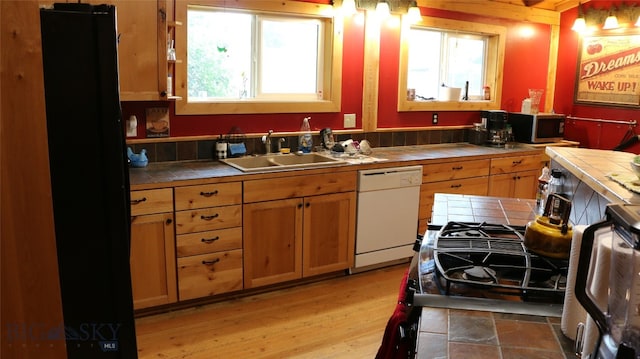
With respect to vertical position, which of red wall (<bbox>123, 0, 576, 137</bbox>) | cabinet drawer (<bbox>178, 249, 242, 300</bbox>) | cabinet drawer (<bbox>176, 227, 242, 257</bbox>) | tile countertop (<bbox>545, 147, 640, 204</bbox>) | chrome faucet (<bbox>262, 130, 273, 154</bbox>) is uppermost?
red wall (<bbox>123, 0, 576, 137</bbox>)

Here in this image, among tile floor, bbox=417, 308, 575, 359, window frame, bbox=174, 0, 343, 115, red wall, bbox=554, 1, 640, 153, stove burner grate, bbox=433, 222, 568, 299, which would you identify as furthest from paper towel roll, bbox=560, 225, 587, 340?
Answer: red wall, bbox=554, 1, 640, 153

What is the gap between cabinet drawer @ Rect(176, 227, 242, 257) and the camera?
129 inches

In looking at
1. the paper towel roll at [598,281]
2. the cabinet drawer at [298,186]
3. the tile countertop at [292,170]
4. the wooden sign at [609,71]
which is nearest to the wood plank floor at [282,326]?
the cabinet drawer at [298,186]

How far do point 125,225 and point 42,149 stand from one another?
678 millimetres

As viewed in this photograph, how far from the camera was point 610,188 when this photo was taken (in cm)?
164

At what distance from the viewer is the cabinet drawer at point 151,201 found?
306 cm

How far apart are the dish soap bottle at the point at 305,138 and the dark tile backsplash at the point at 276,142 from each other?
0.05 meters

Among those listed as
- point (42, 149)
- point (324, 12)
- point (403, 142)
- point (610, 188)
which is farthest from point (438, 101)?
point (42, 149)

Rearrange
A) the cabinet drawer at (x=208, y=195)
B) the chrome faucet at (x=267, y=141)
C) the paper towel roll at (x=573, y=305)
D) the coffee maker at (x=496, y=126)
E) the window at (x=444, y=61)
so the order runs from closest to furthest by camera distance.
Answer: the paper towel roll at (x=573, y=305)
the cabinet drawer at (x=208, y=195)
the chrome faucet at (x=267, y=141)
the window at (x=444, y=61)
the coffee maker at (x=496, y=126)

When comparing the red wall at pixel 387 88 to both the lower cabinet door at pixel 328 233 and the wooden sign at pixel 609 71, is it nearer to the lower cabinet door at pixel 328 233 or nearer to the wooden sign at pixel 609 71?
the wooden sign at pixel 609 71

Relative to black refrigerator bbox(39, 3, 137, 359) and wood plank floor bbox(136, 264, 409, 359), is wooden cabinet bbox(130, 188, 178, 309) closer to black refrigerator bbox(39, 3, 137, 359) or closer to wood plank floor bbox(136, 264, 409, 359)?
wood plank floor bbox(136, 264, 409, 359)

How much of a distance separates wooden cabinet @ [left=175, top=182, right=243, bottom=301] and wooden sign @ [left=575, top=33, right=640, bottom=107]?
12.9 ft

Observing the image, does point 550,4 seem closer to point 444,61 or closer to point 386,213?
point 444,61

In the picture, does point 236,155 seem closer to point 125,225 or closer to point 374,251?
point 374,251
